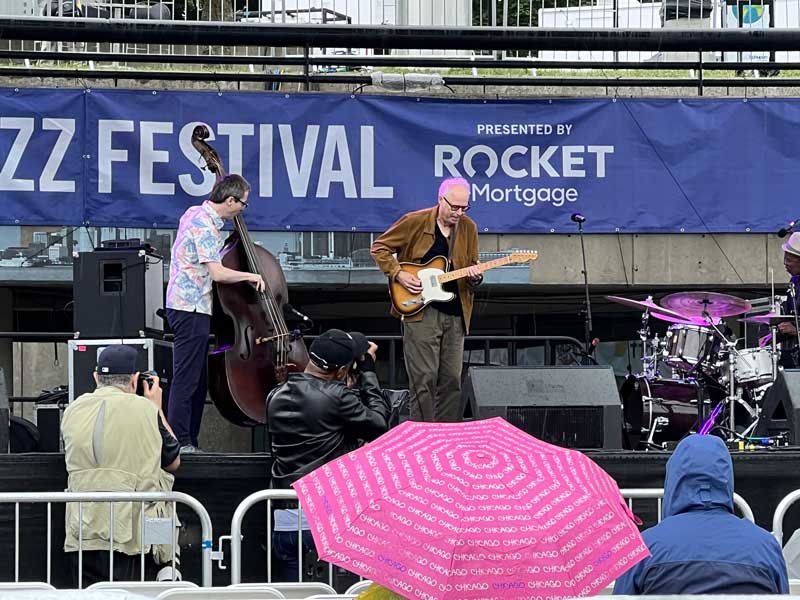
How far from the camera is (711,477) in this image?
13.7 ft

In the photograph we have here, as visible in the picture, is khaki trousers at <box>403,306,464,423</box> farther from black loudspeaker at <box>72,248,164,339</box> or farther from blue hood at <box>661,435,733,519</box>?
blue hood at <box>661,435,733,519</box>

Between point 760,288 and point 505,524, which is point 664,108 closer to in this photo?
point 760,288

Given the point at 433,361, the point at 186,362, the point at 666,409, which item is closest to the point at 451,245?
the point at 433,361

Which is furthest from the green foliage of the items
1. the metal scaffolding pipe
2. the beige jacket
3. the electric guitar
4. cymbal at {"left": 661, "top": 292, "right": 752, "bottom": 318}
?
the beige jacket

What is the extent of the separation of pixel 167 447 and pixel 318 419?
808 millimetres

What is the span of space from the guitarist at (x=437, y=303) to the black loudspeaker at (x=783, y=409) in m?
2.01

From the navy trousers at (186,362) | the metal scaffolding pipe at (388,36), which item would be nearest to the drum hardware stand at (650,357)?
the metal scaffolding pipe at (388,36)

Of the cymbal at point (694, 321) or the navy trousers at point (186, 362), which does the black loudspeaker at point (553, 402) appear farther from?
the cymbal at point (694, 321)

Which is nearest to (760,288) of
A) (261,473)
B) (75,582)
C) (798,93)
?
(798,93)

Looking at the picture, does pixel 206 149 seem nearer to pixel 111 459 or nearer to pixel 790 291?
pixel 111 459

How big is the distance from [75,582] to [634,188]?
544 cm

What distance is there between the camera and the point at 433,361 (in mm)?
8805

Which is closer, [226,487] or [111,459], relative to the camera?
[111,459]

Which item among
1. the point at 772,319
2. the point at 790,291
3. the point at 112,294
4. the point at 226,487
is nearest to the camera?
the point at 226,487
